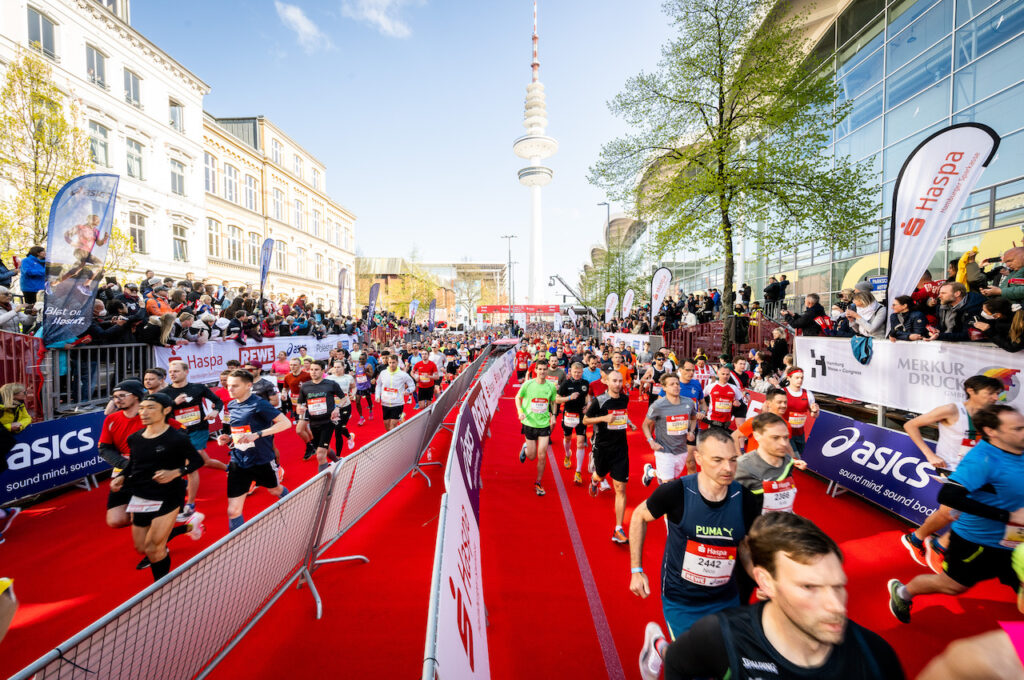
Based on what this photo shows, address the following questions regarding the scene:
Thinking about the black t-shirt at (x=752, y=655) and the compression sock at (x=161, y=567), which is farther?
the compression sock at (x=161, y=567)

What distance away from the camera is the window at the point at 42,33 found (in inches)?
739

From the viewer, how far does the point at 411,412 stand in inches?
543

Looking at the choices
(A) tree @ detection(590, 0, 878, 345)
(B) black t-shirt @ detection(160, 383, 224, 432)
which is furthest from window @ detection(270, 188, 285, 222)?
(B) black t-shirt @ detection(160, 383, 224, 432)

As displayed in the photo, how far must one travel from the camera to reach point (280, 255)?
40.7m

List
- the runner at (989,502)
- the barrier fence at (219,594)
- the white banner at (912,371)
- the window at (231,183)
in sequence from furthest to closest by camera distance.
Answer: the window at (231,183) < the white banner at (912,371) < the runner at (989,502) < the barrier fence at (219,594)

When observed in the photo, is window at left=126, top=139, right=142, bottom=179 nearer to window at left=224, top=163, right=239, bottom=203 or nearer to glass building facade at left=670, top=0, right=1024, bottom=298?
window at left=224, top=163, right=239, bottom=203

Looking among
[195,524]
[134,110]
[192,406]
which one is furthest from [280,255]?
[195,524]

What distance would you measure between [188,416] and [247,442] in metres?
1.94

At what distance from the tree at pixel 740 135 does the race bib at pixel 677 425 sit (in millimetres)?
10203

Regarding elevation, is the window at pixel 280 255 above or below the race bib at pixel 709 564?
above

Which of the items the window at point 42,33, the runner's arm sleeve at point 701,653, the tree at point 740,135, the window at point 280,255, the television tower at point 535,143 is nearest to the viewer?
the runner's arm sleeve at point 701,653

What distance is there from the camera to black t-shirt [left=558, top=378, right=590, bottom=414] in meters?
7.46

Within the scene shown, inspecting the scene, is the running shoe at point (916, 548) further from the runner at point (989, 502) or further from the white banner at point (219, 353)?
the white banner at point (219, 353)

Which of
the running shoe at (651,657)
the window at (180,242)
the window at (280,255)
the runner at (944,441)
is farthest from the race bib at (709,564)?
the window at (280,255)
